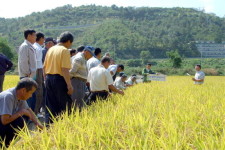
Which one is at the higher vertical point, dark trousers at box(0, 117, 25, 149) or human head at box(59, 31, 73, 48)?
human head at box(59, 31, 73, 48)

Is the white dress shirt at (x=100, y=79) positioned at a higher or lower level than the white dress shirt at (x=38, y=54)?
lower

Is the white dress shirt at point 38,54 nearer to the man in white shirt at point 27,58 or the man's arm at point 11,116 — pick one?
the man in white shirt at point 27,58

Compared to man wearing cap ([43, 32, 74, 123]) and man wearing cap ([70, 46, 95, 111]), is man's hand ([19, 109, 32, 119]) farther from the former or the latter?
man wearing cap ([70, 46, 95, 111])

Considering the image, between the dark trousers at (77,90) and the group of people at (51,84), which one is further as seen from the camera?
the dark trousers at (77,90)

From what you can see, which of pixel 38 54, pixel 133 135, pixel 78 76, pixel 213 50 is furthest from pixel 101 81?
pixel 213 50

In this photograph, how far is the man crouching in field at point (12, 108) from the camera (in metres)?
3.60

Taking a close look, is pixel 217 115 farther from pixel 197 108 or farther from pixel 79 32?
pixel 79 32

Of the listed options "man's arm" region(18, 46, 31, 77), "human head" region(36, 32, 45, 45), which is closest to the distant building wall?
"human head" region(36, 32, 45, 45)

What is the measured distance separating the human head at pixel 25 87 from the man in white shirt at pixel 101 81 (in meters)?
2.11

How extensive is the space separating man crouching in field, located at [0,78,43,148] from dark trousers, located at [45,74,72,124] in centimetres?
92

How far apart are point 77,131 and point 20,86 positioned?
98cm

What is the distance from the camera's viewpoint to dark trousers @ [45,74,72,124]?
4.68 meters

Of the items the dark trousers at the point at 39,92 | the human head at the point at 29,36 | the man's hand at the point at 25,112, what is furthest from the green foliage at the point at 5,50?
the man's hand at the point at 25,112

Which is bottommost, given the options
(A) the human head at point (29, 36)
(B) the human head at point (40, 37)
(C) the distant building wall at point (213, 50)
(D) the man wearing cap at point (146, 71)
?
(C) the distant building wall at point (213, 50)
